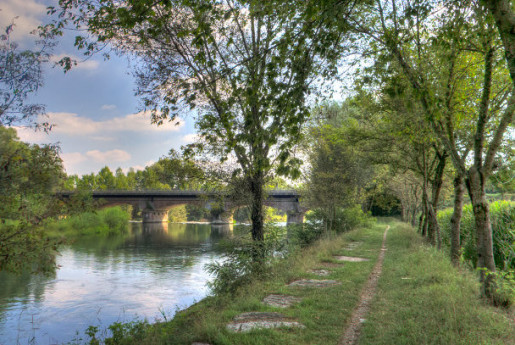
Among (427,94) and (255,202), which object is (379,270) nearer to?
(255,202)

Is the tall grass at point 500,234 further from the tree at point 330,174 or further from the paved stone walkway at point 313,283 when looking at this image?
the tree at point 330,174

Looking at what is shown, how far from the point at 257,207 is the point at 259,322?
6064 millimetres

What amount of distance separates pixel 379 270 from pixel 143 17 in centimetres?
943

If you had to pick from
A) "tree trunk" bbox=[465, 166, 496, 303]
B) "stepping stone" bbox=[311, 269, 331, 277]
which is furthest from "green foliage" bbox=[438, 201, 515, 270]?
"stepping stone" bbox=[311, 269, 331, 277]

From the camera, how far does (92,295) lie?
1424cm

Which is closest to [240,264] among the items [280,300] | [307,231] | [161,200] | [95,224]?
[280,300]

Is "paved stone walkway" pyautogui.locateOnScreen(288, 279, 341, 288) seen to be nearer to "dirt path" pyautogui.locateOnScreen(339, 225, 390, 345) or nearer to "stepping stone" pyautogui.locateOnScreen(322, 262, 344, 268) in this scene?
"dirt path" pyautogui.locateOnScreen(339, 225, 390, 345)

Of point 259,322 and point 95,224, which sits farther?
point 95,224

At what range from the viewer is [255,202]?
457 inches

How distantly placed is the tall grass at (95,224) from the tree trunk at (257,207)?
91.8 feet

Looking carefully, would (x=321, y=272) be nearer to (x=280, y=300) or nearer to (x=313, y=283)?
(x=313, y=283)

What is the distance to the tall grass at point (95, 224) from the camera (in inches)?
1474

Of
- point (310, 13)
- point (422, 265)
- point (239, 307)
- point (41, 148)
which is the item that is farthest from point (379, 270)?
point (41, 148)

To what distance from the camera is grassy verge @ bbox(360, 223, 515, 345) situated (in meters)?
4.70
